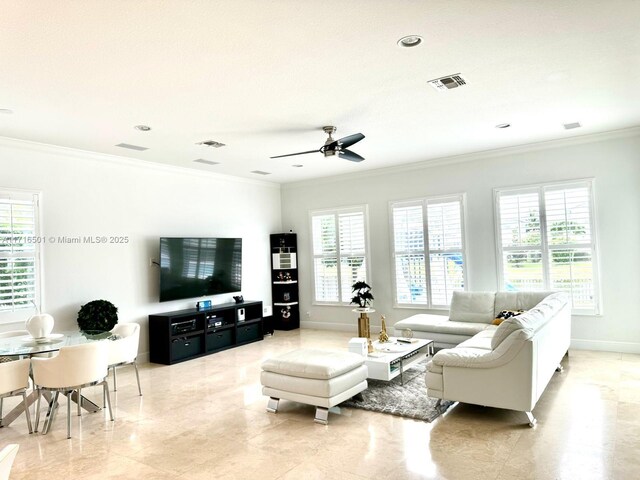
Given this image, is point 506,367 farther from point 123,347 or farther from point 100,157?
point 100,157

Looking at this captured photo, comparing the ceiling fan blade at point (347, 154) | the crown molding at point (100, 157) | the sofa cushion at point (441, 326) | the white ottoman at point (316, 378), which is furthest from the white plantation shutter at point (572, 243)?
the crown molding at point (100, 157)

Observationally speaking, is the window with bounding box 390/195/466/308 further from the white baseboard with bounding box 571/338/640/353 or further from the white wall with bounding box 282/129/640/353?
the white baseboard with bounding box 571/338/640/353

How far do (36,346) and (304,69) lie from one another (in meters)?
3.43

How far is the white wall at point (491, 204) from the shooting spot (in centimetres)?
597

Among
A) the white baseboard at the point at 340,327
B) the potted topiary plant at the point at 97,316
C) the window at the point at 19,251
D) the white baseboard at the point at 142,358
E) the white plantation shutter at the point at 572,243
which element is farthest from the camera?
the white baseboard at the point at 340,327

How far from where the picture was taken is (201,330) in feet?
Answer: 22.3

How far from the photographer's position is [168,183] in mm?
7039

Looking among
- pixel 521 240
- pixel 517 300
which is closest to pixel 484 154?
pixel 521 240

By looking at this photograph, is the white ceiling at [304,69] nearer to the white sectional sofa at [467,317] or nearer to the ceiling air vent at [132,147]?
the ceiling air vent at [132,147]

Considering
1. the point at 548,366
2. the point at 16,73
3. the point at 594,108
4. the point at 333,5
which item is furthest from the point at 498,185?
the point at 16,73

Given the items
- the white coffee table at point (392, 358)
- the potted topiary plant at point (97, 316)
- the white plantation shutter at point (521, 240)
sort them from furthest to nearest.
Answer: the white plantation shutter at point (521, 240) < the potted topiary plant at point (97, 316) < the white coffee table at point (392, 358)

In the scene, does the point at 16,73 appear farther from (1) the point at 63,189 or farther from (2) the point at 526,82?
(2) the point at 526,82

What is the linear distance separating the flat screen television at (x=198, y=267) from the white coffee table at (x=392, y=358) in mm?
3253

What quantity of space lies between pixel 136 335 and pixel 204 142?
2510 millimetres
